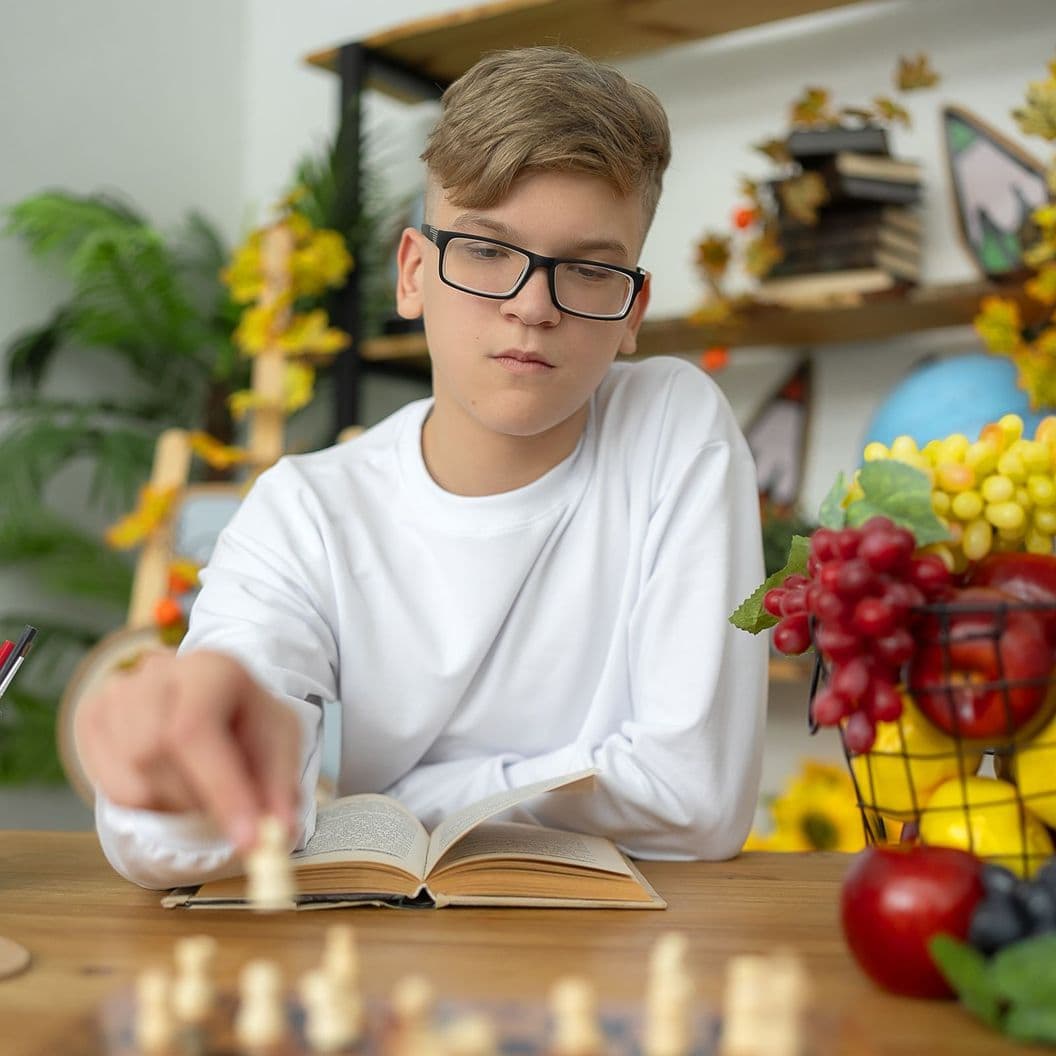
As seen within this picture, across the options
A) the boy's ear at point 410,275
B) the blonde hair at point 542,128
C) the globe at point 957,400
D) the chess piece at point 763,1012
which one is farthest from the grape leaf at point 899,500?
the globe at point 957,400

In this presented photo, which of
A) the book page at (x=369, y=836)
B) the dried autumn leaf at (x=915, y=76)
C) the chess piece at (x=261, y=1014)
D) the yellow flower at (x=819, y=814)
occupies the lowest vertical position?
the yellow flower at (x=819, y=814)

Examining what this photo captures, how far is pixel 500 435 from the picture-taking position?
1.24 meters

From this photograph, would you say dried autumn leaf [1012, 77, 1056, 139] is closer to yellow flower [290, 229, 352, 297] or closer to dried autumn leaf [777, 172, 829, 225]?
dried autumn leaf [777, 172, 829, 225]

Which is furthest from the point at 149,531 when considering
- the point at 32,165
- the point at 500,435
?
the point at 500,435

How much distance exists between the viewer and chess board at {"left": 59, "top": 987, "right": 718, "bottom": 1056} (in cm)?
51

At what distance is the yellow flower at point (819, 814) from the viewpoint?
2.27 meters

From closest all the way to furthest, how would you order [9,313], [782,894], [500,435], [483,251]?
1. [782,894]
2. [483,251]
3. [500,435]
4. [9,313]

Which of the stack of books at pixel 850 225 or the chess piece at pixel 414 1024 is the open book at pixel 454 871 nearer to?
the chess piece at pixel 414 1024

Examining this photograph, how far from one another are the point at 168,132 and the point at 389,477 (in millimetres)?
2385

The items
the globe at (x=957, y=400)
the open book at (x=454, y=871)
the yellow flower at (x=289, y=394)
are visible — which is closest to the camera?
the open book at (x=454, y=871)

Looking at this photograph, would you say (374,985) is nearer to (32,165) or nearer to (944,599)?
(944,599)

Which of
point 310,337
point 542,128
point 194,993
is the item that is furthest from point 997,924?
point 310,337

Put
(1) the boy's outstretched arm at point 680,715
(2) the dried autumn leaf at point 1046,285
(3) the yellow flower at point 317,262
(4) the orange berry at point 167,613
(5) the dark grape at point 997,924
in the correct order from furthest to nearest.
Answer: (3) the yellow flower at point 317,262
(4) the orange berry at point 167,613
(2) the dried autumn leaf at point 1046,285
(1) the boy's outstretched arm at point 680,715
(5) the dark grape at point 997,924

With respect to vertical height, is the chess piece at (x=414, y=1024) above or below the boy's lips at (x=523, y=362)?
below
